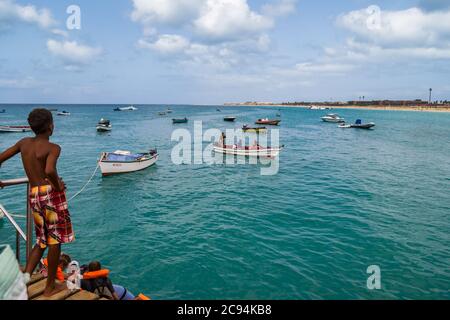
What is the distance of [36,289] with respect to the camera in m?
5.17

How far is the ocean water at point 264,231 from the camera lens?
39.1 feet

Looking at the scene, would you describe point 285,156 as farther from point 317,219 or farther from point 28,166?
point 28,166

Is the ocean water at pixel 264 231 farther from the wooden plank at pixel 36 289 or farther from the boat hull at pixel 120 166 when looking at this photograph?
the wooden plank at pixel 36 289

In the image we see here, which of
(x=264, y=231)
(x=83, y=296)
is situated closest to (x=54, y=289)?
(x=83, y=296)

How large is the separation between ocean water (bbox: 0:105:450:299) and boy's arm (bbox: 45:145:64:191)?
7844 mm

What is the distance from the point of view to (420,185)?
86.4 ft

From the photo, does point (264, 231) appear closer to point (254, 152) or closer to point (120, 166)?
point (120, 166)

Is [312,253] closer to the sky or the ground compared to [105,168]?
closer to the ground

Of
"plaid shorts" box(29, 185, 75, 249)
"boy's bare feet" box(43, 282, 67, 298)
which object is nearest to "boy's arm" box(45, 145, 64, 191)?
"plaid shorts" box(29, 185, 75, 249)

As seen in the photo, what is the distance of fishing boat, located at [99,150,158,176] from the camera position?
29.2 meters

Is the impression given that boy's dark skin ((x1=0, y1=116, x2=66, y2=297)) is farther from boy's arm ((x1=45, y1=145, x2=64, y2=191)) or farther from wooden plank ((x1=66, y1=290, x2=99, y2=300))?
wooden plank ((x1=66, y1=290, x2=99, y2=300))

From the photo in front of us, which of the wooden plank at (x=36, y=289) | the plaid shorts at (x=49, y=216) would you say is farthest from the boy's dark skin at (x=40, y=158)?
the wooden plank at (x=36, y=289)
